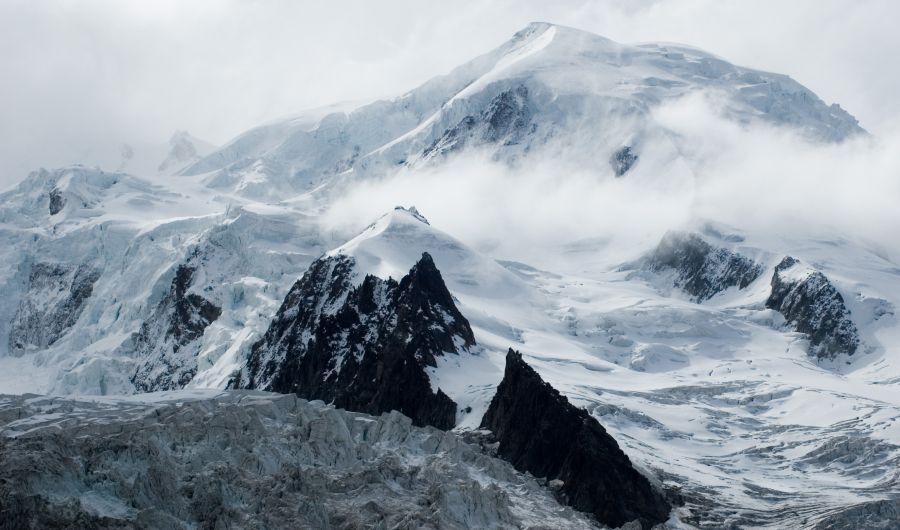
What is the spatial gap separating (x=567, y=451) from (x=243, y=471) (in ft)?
187

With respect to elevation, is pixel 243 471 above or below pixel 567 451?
below

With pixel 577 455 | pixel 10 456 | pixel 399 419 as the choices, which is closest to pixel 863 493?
pixel 577 455

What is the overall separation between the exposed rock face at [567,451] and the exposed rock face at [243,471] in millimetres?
8177

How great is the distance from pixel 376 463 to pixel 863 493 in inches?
3279

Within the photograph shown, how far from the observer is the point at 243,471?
135750mm

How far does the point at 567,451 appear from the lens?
179 m

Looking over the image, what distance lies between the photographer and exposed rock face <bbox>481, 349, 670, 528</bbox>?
6570 inches

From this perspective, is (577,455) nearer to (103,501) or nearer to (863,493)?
(863,493)

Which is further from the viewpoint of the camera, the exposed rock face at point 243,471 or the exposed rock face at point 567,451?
the exposed rock face at point 567,451

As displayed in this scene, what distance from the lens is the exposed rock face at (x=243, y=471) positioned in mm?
123938

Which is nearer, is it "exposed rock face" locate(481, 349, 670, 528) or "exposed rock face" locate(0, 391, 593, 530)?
"exposed rock face" locate(0, 391, 593, 530)

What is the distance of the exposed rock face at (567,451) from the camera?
166875 millimetres

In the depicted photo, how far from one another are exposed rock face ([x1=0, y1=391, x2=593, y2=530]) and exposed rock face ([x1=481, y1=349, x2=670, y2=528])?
8.18m

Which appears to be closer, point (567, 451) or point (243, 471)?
point (243, 471)
